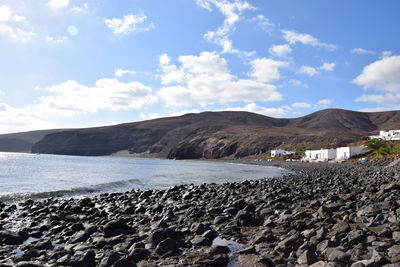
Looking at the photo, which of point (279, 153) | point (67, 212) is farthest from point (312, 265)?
point (279, 153)

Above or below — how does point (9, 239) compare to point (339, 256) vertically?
below

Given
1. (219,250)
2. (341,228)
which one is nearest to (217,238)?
(219,250)

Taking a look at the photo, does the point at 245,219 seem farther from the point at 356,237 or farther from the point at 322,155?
the point at 322,155

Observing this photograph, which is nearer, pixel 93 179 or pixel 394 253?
pixel 394 253

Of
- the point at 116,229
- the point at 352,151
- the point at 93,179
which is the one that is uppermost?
the point at 352,151

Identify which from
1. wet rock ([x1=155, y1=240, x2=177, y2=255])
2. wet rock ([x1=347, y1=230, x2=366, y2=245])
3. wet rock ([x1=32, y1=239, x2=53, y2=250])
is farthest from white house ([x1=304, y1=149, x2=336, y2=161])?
wet rock ([x1=32, y1=239, x2=53, y2=250])

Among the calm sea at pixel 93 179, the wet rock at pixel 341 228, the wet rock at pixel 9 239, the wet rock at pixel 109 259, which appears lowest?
the calm sea at pixel 93 179

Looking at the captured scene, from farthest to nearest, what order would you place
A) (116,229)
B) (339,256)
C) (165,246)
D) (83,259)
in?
(116,229), (165,246), (83,259), (339,256)

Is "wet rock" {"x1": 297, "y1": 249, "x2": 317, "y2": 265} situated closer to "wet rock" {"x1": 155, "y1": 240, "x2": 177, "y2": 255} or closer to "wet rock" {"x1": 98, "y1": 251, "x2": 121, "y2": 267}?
"wet rock" {"x1": 155, "y1": 240, "x2": 177, "y2": 255}

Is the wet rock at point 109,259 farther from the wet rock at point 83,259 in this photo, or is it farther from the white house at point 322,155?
the white house at point 322,155

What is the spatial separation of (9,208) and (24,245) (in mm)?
8125

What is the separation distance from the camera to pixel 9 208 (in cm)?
1647

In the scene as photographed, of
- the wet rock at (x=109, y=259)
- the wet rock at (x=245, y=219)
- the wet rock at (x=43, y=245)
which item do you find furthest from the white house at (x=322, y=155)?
the wet rock at (x=109, y=259)

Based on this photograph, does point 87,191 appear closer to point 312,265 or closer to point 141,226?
point 141,226
